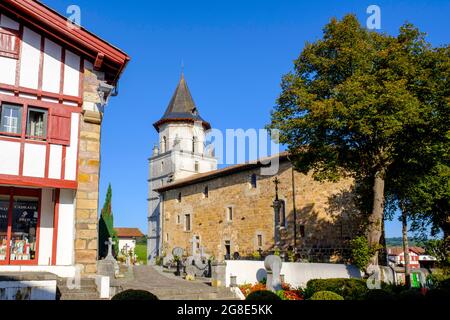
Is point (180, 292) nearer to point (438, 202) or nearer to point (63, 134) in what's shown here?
point (63, 134)

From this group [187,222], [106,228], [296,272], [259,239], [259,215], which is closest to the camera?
[296,272]

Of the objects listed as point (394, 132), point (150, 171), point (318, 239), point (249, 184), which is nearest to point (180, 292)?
point (394, 132)

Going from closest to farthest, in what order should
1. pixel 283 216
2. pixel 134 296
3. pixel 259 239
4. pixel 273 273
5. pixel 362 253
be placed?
pixel 134 296 < pixel 273 273 < pixel 362 253 < pixel 283 216 < pixel 259 239

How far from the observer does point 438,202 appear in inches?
773

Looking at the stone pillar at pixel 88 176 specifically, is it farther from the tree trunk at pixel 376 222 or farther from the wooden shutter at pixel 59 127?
the tree trunk at pixel 376 222

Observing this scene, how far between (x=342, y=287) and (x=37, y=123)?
9.79 m

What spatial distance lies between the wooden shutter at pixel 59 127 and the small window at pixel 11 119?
76 centimetres

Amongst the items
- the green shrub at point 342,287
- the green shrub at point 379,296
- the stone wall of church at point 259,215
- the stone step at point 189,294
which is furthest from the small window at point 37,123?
the stone wall of church at point 259,215

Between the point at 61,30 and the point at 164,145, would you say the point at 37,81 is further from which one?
the point at 164,145

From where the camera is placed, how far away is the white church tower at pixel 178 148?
4588cm

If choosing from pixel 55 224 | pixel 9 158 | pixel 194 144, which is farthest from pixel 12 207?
pixel 194 144

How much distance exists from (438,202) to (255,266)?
957 centimetres

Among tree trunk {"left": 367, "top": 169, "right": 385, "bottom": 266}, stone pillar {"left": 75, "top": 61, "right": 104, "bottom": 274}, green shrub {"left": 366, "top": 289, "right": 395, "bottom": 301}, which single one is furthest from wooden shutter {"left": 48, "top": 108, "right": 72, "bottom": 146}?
tree trunk {"left": 367, "top": 169, "right": 385, "bottom": 266}

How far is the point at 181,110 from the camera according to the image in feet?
155
